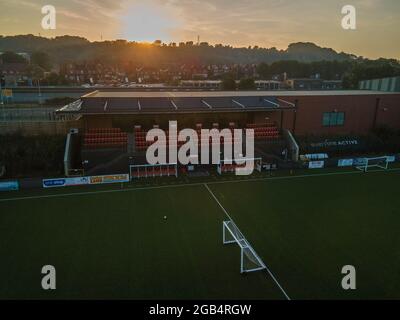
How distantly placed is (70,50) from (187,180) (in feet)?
687

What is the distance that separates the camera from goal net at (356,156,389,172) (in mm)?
24372

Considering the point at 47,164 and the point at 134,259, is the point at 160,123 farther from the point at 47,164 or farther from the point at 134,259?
the point at 134,259

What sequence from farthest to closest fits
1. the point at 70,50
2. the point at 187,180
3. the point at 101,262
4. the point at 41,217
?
the point at 70,50
the point at 187,180
the point at 41,217
the point at 101,262

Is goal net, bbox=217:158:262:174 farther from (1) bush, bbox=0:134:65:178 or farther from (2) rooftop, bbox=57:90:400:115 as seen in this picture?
(1) bush, bbox=0:134:65:178

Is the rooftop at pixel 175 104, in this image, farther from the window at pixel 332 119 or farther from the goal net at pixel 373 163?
the goal net at pixel 373 163

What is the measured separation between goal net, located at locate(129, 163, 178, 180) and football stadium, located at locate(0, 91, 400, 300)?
109 mm

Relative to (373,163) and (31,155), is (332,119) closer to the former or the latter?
(373,163)

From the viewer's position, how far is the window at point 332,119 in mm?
30062

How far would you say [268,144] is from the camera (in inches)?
1038

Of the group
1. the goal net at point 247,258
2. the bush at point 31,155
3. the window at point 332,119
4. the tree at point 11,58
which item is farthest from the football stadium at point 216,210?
the tree at point 11,58

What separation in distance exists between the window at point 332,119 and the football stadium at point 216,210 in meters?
0.21

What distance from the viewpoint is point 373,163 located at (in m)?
25.9

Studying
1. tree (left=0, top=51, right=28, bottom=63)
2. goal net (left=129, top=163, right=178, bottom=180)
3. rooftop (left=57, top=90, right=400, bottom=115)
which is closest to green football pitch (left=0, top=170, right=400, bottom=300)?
goal net (left=129, top=163, right=178, bottom=180)
